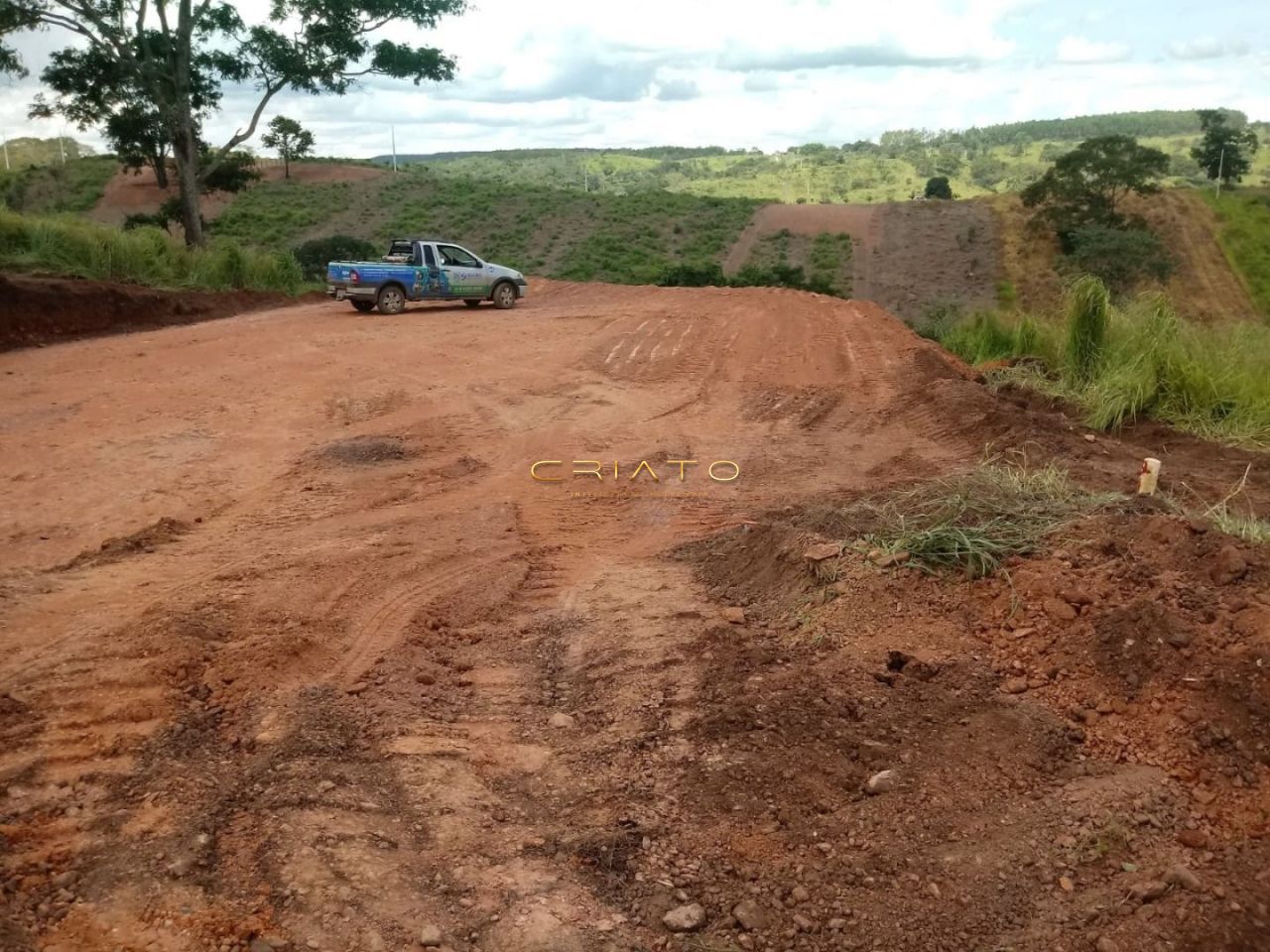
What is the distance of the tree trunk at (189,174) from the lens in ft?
Answer: 89.7

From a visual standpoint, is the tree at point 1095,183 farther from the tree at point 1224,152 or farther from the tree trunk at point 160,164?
the tree trunk at point 160,164

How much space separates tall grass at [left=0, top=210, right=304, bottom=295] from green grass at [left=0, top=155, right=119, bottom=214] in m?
28.5

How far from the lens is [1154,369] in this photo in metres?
11.9

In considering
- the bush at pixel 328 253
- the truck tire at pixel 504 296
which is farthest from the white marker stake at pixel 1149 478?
the bush at pixel 328 253

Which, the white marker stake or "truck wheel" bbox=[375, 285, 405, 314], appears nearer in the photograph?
the white marker stake

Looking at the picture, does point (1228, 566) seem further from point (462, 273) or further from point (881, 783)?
point (462, 273)

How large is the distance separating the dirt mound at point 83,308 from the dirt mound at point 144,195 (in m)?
30.7

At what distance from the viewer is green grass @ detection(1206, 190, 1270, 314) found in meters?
44.0

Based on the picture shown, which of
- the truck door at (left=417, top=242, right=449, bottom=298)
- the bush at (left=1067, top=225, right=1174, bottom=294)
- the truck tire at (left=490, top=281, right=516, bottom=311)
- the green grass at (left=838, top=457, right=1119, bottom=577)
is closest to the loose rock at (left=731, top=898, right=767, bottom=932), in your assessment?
the green grass at (left=838, top=457, right=1119, bottom=577)

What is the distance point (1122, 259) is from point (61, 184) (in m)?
52.3

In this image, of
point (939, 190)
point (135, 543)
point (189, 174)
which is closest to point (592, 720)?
point (135, 543)

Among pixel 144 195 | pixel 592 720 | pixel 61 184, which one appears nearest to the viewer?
pixel 592 720

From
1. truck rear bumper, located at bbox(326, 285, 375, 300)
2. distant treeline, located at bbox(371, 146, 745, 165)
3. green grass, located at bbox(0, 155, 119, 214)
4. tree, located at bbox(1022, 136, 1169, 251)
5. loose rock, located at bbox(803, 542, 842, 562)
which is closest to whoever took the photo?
loose rock, located at bbox(803, 542, 842, 562)

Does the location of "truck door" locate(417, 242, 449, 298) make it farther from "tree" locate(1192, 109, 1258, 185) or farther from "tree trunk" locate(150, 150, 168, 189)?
"tree" locate(1192, 109, 1258, 185)
